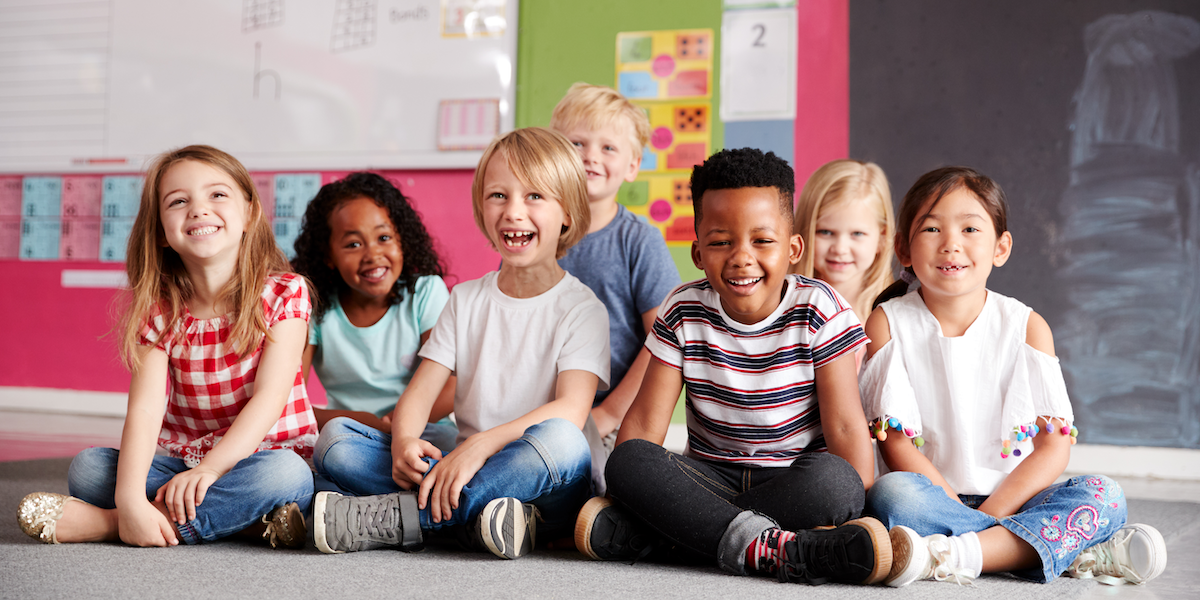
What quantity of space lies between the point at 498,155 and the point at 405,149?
157 cm

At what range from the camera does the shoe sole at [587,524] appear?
3.37ft

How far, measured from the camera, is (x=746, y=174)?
1.10 m

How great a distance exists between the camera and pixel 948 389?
1.16 meters

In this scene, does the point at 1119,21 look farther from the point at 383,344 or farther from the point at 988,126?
the point at 383,344

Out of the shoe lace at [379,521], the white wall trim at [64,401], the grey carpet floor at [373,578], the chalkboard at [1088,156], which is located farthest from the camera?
the white wall trim at [64,401]

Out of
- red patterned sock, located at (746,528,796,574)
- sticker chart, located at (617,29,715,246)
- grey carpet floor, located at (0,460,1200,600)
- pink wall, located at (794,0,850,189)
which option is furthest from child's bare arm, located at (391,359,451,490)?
pink wall, located at (794,0,850,189)

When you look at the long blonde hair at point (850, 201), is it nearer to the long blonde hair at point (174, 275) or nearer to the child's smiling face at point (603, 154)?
the child's smiling face at point (603, 154)

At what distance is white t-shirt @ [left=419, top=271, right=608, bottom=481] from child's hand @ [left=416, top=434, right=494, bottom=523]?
0.17m

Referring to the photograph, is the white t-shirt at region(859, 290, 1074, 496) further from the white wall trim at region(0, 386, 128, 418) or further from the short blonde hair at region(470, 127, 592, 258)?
the white wall trim at region(0, 386, 128, 418)

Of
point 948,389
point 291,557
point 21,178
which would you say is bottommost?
point 291,557

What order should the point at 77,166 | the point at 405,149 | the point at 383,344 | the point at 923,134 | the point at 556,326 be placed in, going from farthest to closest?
the point at 77,166 < the point at 405,149 < the point at 923,134 < the point at 383,344 < the point at 556,326

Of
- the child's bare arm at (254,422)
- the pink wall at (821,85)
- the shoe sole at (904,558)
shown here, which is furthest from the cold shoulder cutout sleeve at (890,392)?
the pink wall at (821,85)

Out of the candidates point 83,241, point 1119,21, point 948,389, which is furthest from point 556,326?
point 83,241

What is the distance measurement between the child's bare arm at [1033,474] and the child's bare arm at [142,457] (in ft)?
3.47
